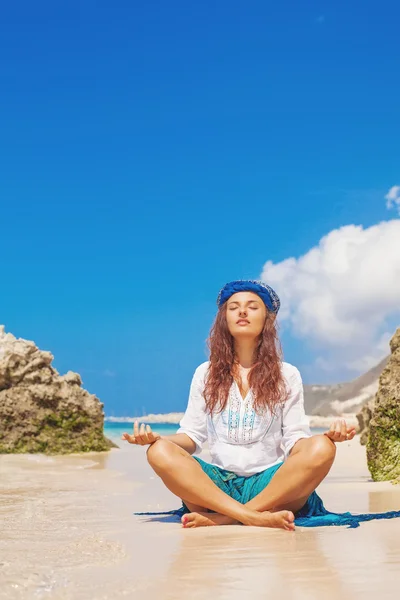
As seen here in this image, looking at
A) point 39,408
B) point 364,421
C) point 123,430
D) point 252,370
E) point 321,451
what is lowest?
point 321,451

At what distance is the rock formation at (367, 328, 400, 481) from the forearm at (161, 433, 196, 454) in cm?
236

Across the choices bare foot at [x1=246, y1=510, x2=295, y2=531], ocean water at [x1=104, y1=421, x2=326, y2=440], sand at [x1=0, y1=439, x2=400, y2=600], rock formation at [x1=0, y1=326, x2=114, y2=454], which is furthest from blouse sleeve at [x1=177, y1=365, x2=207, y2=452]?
ocean water at [x1=104, y1=421, x2=326, y2=440]

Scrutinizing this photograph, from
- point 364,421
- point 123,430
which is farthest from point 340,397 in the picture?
point 364,421

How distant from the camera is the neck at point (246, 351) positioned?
4.70m

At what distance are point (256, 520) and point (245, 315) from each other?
129 cm

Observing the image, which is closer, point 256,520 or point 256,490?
point 256,520

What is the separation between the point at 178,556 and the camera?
311cm

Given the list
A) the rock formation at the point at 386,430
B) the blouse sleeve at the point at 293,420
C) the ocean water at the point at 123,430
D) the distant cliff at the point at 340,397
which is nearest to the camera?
the blouse sleeve at the point at 293,420

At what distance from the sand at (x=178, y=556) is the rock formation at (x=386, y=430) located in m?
0.67

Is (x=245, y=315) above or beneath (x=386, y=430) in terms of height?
above

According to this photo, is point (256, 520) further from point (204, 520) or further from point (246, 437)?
point (246, 437)

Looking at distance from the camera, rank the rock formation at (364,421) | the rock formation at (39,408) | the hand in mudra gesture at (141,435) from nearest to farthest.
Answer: the hand in mudra gesture at (141,435) → the rock formation at (39,408) → the rock formation at (364,421)

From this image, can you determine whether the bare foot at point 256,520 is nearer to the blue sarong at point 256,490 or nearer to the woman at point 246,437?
the woman at point 246,437

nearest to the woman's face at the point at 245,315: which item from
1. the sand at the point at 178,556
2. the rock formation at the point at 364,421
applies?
the sand at the point at 178,556
